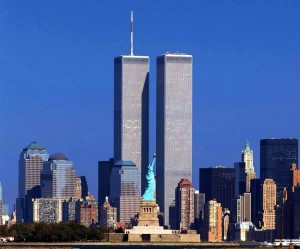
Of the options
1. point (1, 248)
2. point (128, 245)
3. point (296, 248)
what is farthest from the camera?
point (128, 245)

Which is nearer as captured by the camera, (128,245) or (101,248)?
(101,248)

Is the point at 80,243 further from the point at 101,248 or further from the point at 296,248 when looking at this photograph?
the point at 296,248

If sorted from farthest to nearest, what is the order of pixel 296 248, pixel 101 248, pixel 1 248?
pixel 101 248 → pixel 1 248 → pixel 296 248

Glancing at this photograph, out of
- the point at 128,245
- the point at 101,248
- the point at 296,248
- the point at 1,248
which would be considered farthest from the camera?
the point at 128,245

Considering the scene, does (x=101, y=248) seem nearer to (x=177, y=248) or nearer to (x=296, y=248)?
(x=177, y=248)

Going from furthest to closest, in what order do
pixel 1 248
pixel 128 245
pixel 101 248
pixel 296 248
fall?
pixel 128 245, pixel 101 248, pixel 1 248, pixel 296 248

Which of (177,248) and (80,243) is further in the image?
(80,243)

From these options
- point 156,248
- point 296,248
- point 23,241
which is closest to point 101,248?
point 156,248

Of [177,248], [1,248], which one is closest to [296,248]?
[1,248]
